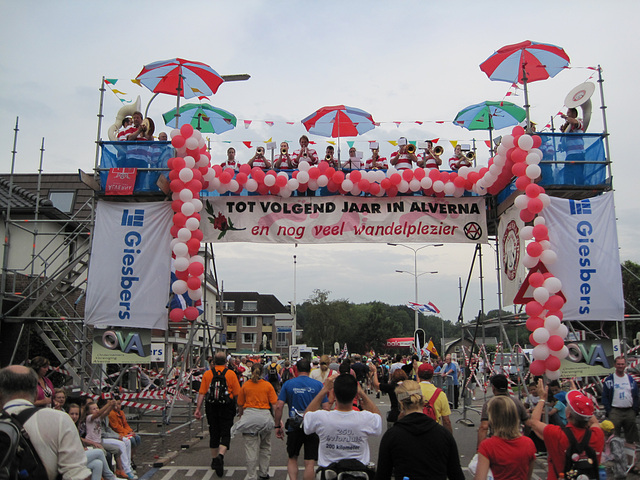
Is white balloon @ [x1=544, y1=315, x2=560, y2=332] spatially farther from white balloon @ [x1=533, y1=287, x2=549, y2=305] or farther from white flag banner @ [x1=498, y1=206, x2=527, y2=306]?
white flag banner @ [x1=498, y1=206, x2=527, y2=306]

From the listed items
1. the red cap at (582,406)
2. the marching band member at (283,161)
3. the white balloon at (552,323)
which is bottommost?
the red cap at (582,406)

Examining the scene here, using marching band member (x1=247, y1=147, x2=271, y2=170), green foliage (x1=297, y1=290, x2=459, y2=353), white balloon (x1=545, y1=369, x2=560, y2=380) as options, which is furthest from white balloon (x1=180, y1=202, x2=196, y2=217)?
green foliage (x1=297, y1=290, x2=459, y2=353)

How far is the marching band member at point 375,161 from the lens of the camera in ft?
41.5

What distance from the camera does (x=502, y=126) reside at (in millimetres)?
14641

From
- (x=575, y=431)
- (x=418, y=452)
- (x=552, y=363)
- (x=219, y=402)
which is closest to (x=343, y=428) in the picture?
(x=418, y=452)

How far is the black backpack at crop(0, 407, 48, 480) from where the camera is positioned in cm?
322

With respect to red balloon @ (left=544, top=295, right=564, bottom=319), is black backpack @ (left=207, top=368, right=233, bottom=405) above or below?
below

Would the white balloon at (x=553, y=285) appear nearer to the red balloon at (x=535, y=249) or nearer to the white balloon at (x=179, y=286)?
the red balloon at (x=535, y=249)

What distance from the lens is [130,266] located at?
460 inches

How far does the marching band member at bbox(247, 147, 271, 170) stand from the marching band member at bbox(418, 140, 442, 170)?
3.41m

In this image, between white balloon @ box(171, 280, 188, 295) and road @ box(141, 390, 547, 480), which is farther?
white balloon @ box(171, 280, 188, 295)

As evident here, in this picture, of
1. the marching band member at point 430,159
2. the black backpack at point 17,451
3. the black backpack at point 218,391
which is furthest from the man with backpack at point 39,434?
the marching band member at point 430,159

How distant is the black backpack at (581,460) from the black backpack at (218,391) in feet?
19.2

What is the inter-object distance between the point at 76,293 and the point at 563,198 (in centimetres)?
1715
